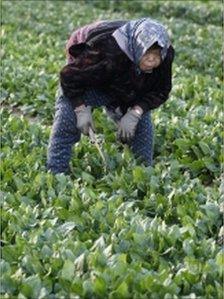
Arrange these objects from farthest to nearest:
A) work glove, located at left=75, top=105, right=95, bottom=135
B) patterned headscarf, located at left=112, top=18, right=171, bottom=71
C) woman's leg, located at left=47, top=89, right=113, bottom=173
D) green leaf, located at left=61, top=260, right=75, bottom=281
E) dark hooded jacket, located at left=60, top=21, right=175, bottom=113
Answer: woman's leg, located at left=47, top=89, right=113, bottom=173, work glove, located at left=75, top=105, right=95, bottom=135, dark hooded jacket, located at left=60, top=21, right=175, bottom=113, patterned headscarf, located at left=112, top=18, right=171, bottom=71, green leaf, located at left=61, top=260, right=75, bottom=281

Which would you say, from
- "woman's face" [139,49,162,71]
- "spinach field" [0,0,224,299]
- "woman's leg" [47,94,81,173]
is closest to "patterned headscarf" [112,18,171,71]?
"woman's face" [139,49,162,71]

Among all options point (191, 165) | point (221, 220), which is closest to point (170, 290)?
point (221, 220)

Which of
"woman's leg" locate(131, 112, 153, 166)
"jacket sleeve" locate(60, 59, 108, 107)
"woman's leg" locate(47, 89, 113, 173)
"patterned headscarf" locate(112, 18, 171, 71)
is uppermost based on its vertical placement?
"patterned headscarf" locate(112, 18, 171, 71)

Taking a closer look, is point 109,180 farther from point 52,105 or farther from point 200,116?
point 52,105

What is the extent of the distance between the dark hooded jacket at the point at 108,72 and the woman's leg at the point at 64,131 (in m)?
0.09

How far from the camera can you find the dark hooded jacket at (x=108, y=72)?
15.9 ft

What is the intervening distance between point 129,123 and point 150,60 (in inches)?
21.5

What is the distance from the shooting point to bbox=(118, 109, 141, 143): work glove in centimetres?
515

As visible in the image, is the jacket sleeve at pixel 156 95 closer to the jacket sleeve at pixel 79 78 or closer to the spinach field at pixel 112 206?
the jacket sleeve at pixel 79 78

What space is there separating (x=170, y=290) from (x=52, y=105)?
431 centimetres

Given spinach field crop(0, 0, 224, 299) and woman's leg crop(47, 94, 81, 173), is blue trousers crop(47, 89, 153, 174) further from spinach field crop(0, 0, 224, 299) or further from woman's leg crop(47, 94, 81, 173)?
spinach field crop(0, 0, 224, 299)

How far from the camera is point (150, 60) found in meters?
4.81

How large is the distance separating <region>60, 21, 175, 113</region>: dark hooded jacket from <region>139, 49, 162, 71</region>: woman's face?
3.5 inches

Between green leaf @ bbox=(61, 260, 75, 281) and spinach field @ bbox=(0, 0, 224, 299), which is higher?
green leaf @ bbox=(61, 260, 75, 281)
